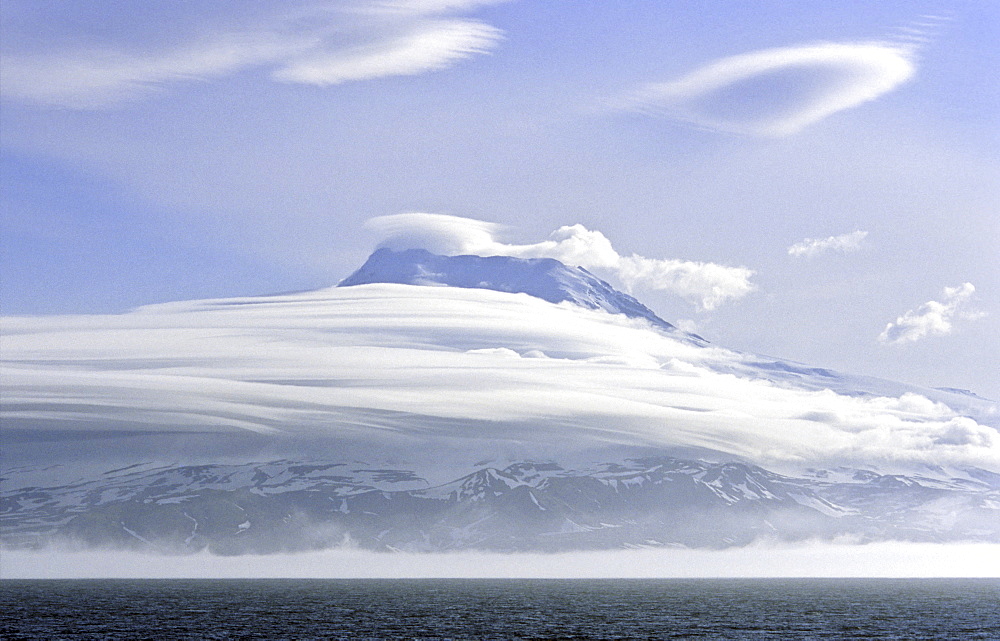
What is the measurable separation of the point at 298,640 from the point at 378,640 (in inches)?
488

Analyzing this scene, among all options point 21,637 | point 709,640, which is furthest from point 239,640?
point 709,640

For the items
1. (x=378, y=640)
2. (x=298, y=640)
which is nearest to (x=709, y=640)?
(x=378, y=640)

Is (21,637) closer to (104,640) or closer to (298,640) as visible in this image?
(104,640)

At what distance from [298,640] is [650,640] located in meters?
55.4

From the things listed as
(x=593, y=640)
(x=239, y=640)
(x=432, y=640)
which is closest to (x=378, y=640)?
(x=432, y=640)

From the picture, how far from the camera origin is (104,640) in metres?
196

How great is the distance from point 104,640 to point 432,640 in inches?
2006

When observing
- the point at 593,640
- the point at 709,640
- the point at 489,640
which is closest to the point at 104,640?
the point at 489,640

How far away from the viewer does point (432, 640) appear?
200m

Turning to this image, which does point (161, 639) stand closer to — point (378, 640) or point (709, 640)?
point (378, 640)

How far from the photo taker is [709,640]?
199875 mm

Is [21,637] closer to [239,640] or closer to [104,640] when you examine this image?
[104,640]

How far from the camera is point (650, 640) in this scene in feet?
655

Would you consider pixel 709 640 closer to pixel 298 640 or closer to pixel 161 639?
pixel 298 640
